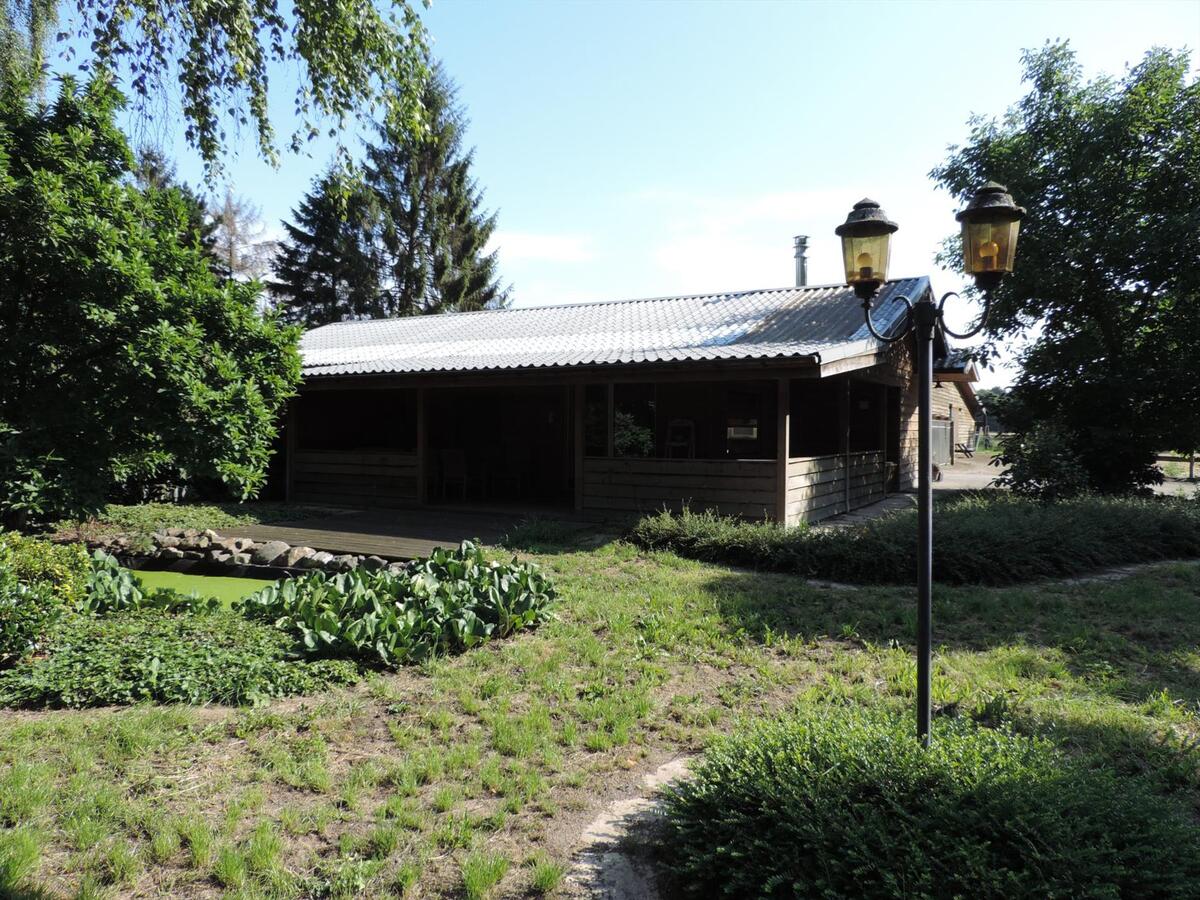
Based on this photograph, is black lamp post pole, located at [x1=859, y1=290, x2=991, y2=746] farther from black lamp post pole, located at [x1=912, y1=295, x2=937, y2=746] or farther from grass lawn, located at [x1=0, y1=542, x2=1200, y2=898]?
grass lawn, located at [x1=0, y1=542, x2=1200, y2=898]

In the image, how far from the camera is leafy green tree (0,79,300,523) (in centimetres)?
665

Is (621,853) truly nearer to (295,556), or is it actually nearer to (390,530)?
(295,556)

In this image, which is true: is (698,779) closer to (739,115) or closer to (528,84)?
(739,115)

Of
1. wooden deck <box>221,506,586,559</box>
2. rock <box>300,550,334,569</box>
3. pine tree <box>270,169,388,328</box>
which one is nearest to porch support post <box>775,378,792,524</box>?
wooden deck <box>221,506,586,559</box>

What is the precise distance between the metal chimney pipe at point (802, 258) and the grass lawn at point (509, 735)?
1604cm

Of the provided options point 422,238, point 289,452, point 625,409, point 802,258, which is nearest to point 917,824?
point 625,409

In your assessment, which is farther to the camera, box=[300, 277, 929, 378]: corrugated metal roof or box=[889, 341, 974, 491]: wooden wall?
box=[889, 341, 974, 491]: wooden wall

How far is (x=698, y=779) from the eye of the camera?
2.88 metres

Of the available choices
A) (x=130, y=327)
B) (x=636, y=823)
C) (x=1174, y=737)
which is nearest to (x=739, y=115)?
(x=130, y=327)

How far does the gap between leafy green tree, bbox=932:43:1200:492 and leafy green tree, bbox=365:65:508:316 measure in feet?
61.6

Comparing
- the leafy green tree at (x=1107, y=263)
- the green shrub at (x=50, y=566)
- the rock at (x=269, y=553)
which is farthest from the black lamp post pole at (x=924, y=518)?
the leafy green tree at (x=1107, y=263)

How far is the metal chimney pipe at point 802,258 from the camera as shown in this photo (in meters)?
20.8

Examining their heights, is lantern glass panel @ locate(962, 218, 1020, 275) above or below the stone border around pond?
above

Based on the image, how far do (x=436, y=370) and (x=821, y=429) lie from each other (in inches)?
283
